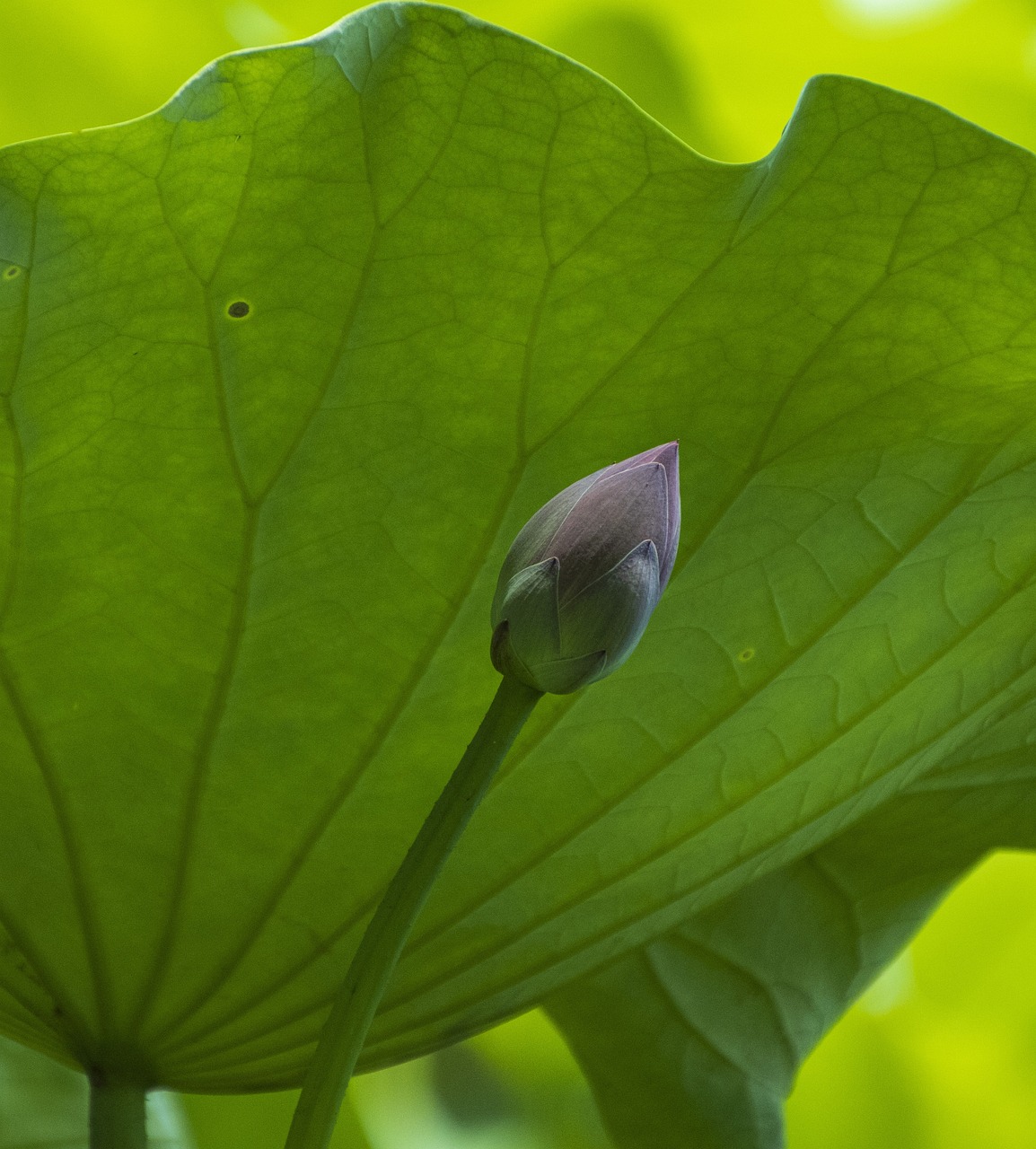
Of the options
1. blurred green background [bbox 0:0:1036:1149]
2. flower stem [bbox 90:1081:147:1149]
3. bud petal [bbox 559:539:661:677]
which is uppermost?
blurred green background [bbox 0:0:1036:1149]

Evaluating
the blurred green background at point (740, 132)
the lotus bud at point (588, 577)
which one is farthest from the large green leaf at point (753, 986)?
the lotus bud at point (588, 577)

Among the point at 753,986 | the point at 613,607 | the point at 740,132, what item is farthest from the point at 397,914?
the point at 740,132

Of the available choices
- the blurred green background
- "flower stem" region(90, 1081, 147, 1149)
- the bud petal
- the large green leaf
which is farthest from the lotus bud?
the blurred green background

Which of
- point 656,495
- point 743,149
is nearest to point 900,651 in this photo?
point 656,495

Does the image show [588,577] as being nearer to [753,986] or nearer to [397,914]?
[397,914]

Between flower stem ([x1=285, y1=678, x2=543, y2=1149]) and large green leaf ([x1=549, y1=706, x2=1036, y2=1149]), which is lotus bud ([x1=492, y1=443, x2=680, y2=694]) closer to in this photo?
flower stem ([x1=285, y1=678, x2=543, y2=1149])
